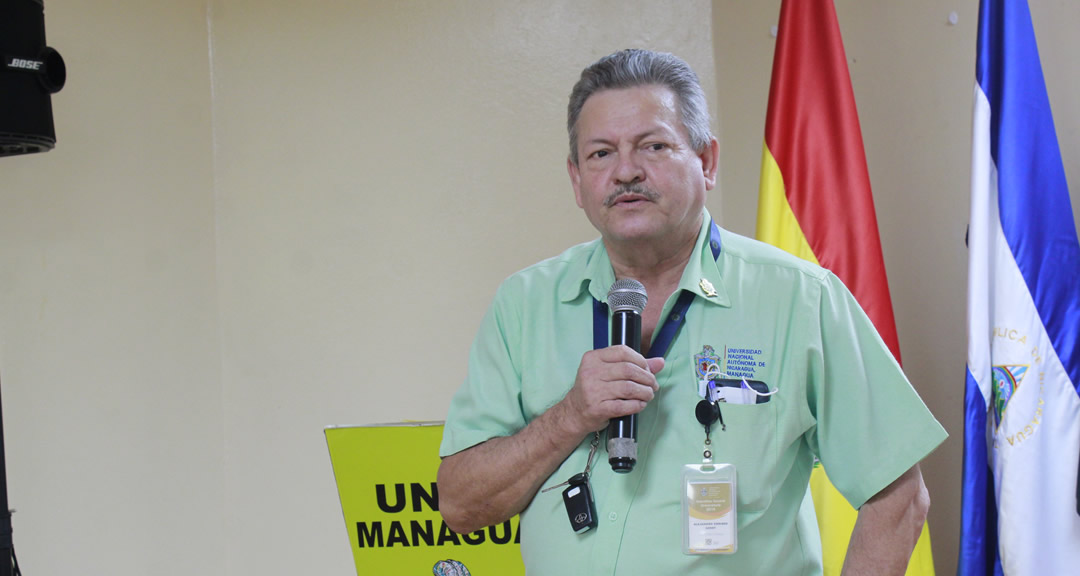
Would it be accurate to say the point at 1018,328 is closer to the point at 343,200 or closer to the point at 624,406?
the point at 624,406

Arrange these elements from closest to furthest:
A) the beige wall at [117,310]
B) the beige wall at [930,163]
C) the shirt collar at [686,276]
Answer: the shirt collar at [686,276], the beige wall at [930,163], the beige wall at [117,310]

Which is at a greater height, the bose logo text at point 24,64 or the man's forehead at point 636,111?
the bose logo text at point 24,64

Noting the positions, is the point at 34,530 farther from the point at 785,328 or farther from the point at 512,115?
the point at 785,328

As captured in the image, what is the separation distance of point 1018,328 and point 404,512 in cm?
139

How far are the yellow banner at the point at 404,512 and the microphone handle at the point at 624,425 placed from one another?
31.1 inches

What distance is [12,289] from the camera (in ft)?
9.03

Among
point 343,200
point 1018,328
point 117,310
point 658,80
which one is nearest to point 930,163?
point 1018,328

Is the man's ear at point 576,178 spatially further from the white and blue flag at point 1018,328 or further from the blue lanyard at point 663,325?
the white and blue flag at point 1018,328

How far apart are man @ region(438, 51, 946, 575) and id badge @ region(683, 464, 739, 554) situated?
4 centimetres

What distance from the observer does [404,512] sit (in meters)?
2.20

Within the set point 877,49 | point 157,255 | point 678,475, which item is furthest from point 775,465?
point 157,255

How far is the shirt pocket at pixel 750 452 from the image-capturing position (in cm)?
154

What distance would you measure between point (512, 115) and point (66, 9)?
4.80 feet

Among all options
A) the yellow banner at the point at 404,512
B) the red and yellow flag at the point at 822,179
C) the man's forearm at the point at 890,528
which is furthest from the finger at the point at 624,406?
the red and yellow flag at the point at 822,179
